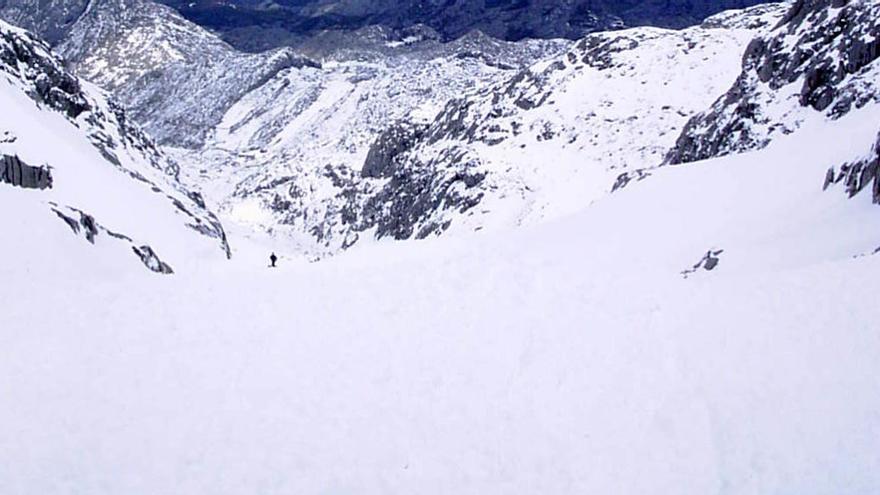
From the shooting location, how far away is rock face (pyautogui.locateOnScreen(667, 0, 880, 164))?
50281mm

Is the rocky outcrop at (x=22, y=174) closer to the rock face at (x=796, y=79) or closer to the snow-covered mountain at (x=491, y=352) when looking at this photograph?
the snow-covered mountain at (x=491, y=352)

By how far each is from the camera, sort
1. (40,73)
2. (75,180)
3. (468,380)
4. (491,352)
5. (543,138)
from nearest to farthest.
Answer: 1. (468,380)
2. (491,352)
3. (75,180)
4. (40,73)
5. (543,138)

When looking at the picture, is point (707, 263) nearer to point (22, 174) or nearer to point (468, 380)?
point (468, 380)

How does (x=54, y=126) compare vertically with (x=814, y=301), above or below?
below

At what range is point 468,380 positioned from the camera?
14.6 m

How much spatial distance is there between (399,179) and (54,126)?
7962cm

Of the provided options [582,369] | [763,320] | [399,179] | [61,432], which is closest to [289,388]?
[61,432]

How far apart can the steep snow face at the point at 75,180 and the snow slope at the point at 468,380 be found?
6624 millimetres

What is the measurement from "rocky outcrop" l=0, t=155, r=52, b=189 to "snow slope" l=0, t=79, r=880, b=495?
1152 centimetres

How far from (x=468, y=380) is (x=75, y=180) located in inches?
1492

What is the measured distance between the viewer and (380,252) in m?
42.0

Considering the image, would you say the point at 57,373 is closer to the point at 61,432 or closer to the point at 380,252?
the point at 61,432

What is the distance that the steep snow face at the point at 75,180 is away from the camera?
98.5ft

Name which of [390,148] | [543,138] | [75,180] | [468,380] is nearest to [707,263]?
[468,380]
